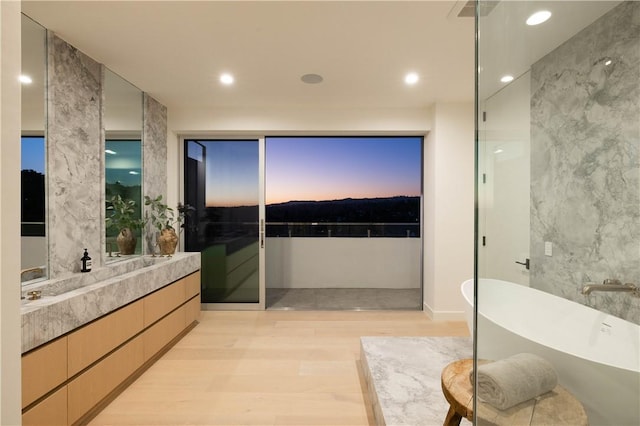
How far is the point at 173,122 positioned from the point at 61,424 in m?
3.27

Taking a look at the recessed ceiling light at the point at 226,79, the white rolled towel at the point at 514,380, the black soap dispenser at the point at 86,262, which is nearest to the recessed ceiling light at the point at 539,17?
the white rolled towel at the point at 514,380

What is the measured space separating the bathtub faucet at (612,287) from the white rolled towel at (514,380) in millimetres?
668

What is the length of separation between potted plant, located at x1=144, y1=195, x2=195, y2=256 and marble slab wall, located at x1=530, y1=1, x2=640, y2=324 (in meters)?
3.42

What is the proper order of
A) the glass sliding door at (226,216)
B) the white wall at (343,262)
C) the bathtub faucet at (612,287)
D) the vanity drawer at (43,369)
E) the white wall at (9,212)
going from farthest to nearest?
1. the white wall at (343,262)
2. the glass sliding door at (226,216)
3. the bathtub faucet at (612,287)
4. the vanity drawer at (43,369)
5. the white wall at (9,212)

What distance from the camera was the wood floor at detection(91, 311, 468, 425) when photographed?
2.09 m

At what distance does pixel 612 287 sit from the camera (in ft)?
5.80

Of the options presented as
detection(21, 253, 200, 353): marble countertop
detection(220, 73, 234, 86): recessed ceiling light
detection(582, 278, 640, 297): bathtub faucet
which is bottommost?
detection(21, 253, 200, 353): marble countertop

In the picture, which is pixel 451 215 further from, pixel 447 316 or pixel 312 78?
pixel 312 78

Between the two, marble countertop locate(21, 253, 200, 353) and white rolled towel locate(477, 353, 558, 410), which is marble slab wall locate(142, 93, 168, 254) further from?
white rolled towel locate(477, 353, 558, 410)

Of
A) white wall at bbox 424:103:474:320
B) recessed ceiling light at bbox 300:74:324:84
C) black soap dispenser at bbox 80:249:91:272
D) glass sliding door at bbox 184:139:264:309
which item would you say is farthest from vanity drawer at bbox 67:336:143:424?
white wall at bbox 424:103:474:320

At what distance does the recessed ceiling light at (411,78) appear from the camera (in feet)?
10.0

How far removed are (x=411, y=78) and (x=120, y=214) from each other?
3.13 meters

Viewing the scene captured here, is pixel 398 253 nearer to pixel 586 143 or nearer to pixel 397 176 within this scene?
pixel 397 176

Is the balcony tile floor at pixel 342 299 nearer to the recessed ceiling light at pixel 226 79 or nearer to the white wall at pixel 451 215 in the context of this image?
the white wall at pixel 451 215
